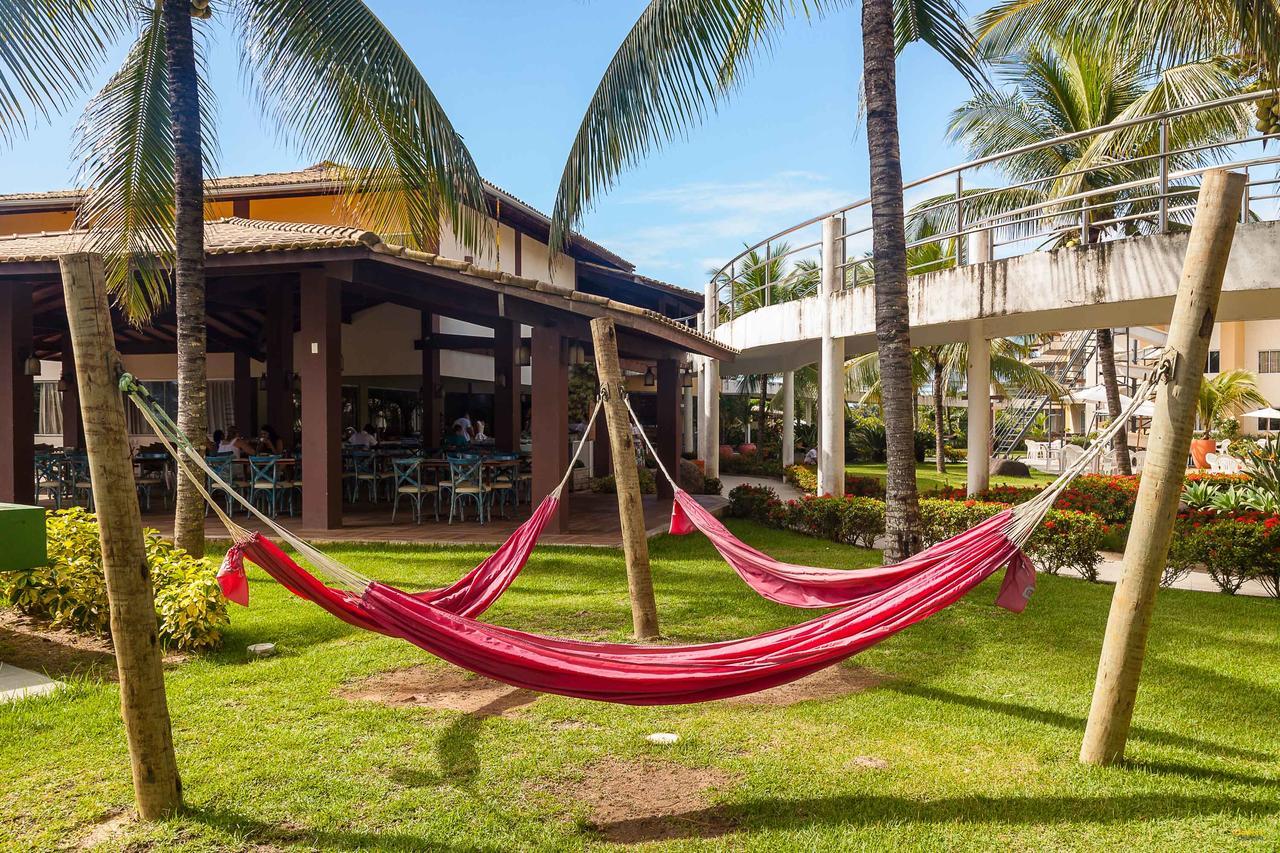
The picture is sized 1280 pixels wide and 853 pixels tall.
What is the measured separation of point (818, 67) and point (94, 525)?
7.91 metres

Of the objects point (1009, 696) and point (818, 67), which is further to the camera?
point (818, 67)

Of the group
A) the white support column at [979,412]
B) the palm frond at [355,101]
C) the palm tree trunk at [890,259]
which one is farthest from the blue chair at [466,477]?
the white support column at [979,412]

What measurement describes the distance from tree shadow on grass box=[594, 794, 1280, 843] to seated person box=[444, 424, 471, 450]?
9.22 m

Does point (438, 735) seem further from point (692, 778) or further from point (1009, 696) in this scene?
point (1009, 696)

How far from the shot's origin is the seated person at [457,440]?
12.3 metres

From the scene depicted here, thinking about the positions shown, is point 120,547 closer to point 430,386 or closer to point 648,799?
point 648,799

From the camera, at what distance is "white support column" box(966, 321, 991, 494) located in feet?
36.2

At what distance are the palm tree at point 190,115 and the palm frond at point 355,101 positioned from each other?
0.01m

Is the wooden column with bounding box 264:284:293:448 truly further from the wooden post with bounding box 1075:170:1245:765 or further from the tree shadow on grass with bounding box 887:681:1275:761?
the wooden post with bounding box 1075:170:1245:765

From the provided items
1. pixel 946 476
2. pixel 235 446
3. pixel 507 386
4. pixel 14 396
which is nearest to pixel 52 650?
pixel 14 396

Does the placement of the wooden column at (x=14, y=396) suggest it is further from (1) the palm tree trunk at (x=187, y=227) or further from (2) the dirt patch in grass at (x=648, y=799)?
(2) the dirt patch in grass at (x=648, y=799)

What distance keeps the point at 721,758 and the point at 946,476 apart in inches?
760

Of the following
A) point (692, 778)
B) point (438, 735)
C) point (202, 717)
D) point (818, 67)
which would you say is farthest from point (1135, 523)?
point (818, 67)

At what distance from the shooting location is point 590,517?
11.0 meters
